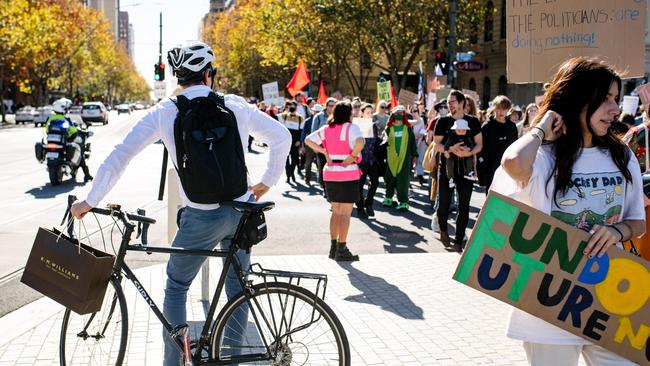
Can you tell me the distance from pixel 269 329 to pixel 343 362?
1.26ft

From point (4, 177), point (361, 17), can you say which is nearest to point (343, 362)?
point (4, 177)

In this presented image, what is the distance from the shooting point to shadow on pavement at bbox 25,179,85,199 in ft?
47.2

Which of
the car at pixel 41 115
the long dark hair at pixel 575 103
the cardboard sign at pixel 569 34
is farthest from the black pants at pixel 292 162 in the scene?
the car at pixel 41 115

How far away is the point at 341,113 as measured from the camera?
9266 millimetres

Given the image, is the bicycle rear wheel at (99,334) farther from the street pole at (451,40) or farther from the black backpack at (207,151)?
the street pole at (451,40)

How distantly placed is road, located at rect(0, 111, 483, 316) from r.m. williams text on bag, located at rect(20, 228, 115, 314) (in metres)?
2.07

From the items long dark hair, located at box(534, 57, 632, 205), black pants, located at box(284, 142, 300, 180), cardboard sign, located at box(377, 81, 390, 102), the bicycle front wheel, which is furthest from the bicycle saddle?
cardboard sign, located at box(377, 81, 390, 102)

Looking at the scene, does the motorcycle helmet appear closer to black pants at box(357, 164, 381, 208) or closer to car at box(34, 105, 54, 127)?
black pants at box(357, 164, 381, 208)

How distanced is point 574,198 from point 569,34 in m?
2.99

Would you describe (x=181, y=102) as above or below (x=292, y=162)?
above

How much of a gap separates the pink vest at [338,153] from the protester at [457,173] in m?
1.05

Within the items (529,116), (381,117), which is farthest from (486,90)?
(529,116)

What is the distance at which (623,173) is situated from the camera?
3.20m

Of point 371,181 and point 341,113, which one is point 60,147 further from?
point 341,113
